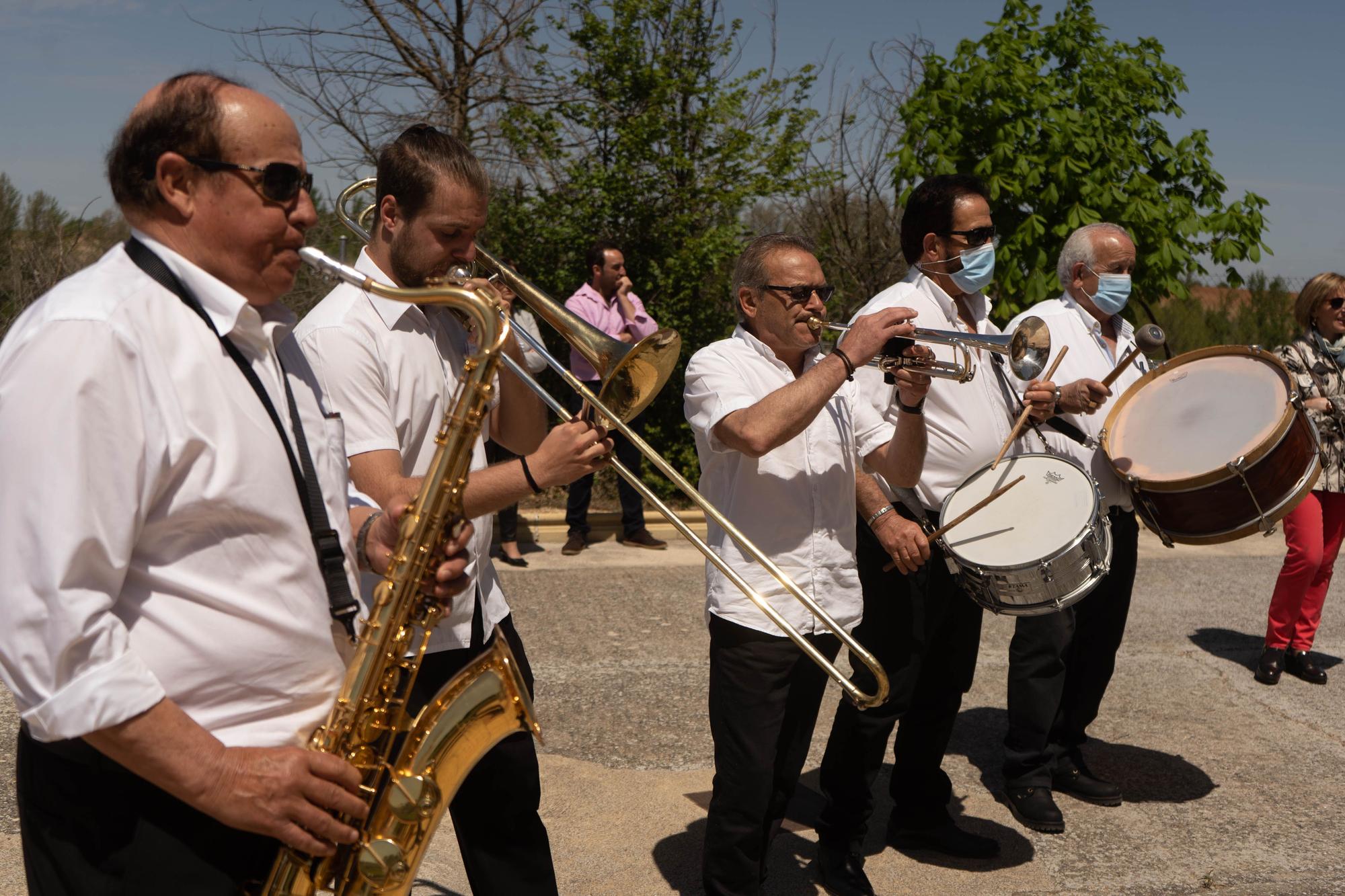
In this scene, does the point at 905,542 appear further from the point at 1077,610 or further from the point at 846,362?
the point at 1077,610

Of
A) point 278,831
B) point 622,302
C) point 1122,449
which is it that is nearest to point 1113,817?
point 1122,449

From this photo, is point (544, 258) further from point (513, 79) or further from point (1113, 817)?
point (1113, 817)

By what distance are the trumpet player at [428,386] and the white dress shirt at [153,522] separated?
23.8 inches

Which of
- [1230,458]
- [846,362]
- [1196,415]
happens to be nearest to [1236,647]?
[1196,415]

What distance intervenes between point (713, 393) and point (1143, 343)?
1957 millimetres

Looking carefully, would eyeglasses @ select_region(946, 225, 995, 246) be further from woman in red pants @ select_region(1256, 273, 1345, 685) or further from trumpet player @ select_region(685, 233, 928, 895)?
woman in red pants @ select_region(1256, 273, 1345, 685)

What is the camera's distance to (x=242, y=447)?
5.56 feet

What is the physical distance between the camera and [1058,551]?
3463 mm

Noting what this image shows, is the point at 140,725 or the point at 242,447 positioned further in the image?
the point at 242,447

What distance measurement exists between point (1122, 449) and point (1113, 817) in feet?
4.48

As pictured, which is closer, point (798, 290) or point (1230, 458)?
point (798, 290)

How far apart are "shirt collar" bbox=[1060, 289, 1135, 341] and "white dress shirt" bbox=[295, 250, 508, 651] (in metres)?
2.82

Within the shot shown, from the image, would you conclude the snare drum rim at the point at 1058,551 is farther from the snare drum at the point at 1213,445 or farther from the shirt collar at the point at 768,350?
the shirt collar at the point at 768,350

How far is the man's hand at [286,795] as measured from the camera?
163 cm
